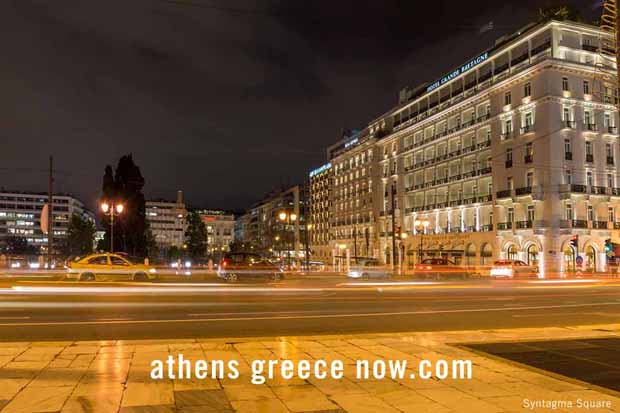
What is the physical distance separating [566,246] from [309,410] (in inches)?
2356

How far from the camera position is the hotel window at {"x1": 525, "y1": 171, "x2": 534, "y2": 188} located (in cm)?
6109

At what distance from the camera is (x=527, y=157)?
61750 millimetres

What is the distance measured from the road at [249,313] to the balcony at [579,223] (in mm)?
38732

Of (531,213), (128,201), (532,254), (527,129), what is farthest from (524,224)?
(128,201)

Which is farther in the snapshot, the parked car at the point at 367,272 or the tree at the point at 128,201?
the tree at the point at 128,201

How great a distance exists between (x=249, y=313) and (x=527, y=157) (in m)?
52.7

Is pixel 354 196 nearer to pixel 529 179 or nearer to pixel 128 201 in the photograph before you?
pixel 529 179

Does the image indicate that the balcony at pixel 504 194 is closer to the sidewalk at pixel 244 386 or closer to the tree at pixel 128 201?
the tree at pixel 128 201

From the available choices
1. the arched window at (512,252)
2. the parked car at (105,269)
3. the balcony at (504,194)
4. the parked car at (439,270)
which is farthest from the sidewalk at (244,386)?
the arched window at (512,252)

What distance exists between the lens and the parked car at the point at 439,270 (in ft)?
153

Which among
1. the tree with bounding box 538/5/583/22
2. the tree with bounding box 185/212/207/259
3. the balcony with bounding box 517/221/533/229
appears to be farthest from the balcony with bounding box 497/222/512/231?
the tree with bounding box 185/212/207/259

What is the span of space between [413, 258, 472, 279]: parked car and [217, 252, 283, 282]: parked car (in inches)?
671

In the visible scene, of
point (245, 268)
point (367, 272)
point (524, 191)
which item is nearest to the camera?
point (245, 268)

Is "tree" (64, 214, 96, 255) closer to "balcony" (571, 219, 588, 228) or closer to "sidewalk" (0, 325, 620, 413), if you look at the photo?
"balcony" (571, 219, 588, 228)
